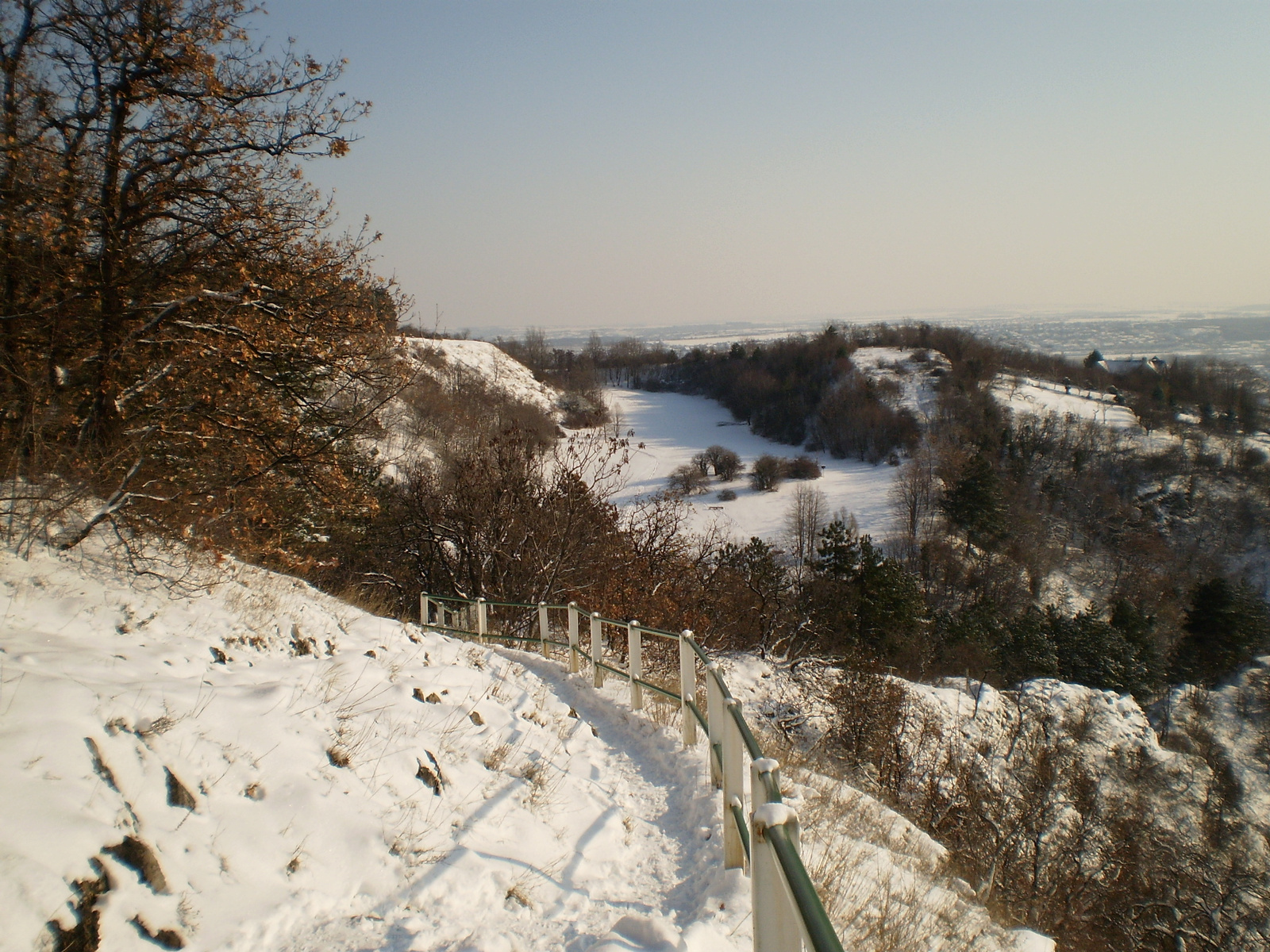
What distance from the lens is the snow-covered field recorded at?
223ft

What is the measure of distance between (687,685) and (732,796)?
188 centimetres

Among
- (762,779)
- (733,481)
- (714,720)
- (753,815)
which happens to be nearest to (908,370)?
(733,481)

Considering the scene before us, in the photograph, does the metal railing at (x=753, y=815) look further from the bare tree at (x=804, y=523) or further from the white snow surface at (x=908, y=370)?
the white snow surface at (x=908, y=370)

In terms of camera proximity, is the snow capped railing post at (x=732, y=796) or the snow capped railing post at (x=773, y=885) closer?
the snow capped railing post at (x=773, y=885)

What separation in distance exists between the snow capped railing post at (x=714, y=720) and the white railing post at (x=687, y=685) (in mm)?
530

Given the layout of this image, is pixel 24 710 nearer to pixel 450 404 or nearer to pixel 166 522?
pixel 166 522

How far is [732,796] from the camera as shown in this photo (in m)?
3.98

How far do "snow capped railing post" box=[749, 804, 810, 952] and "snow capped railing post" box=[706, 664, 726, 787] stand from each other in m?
1.99

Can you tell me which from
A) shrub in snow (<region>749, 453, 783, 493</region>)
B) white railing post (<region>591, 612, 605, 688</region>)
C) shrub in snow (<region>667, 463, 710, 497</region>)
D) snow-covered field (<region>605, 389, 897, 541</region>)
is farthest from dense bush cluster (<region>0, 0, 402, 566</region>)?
shrub in snow (<region>749, 453, 783, 493</region>)

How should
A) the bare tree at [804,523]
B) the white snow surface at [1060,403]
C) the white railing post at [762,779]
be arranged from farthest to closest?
the white snow surface at [1060,403] → the bare tree at [804,523] → the white railing post at [762,779]

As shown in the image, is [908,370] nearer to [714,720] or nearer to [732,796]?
[714,720]

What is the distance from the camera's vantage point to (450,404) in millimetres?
46281

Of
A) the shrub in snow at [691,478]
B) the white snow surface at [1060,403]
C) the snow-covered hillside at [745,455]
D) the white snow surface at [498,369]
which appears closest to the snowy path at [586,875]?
the snow-covered hillside at [745,455]

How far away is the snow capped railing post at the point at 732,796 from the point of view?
13.0 feet
